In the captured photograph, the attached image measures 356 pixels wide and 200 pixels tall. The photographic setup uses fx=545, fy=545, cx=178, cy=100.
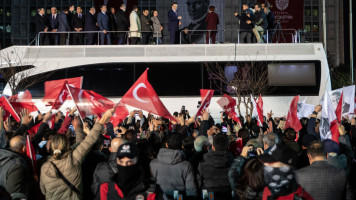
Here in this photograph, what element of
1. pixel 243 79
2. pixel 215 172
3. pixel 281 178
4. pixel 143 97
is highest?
pixel 243 79

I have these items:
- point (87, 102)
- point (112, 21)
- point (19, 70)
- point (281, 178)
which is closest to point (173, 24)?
point (112, 21)

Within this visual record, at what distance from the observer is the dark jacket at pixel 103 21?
24.3 meters

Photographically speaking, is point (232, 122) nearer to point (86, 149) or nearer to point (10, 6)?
point (86, 149)

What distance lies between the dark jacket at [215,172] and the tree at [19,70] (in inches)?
698

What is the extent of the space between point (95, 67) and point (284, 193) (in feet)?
67.2

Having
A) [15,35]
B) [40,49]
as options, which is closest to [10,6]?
[15,35]

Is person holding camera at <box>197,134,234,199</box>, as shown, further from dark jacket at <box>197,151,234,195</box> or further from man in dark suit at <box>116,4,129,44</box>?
man in dark suit at <box>116,4,129,44</box>

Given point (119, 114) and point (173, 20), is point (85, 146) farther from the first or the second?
point (173, 20)

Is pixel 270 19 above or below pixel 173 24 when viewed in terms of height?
above

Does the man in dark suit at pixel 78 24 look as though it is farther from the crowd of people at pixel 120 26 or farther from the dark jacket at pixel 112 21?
the dark jacket at pixel 112 21

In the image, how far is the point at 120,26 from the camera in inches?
966

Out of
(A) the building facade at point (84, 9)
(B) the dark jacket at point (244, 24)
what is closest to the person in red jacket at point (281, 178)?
(B) the dark jacket at point (244, 24)

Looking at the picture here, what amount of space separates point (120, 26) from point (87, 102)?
13749 mm

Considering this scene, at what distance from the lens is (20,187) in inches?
249
